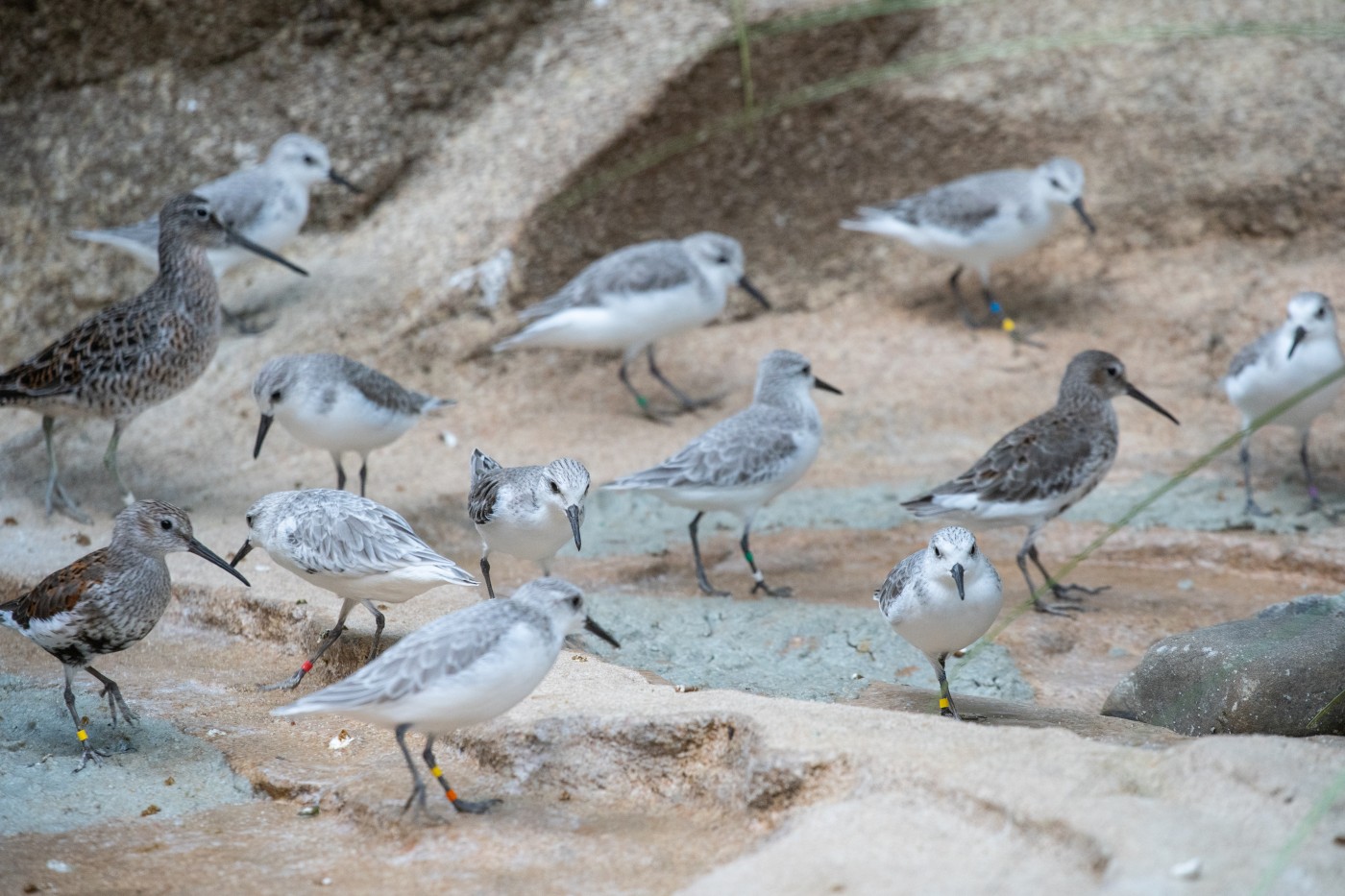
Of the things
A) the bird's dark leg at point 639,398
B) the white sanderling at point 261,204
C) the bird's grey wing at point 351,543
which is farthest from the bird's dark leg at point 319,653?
the white sanderling at point 261,204

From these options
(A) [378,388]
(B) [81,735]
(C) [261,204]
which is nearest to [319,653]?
(B) [81,735]

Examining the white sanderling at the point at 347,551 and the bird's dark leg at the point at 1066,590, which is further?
the bird's dark leg at the point at 1066,590

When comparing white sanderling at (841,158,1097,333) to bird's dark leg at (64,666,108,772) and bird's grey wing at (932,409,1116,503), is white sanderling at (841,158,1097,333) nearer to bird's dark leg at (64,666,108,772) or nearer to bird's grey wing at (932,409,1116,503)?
bird's grey wing at (932,409,1116,503)

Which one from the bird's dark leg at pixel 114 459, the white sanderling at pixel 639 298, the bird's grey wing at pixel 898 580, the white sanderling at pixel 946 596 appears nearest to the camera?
the white sanderling at pixel 946 596

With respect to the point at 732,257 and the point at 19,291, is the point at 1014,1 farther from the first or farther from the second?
the point at 19,291

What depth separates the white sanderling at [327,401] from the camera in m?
6.89

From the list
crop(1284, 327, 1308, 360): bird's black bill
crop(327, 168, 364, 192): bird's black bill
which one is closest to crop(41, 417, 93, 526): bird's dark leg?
crop(327, 168, 364, 192): bird's black bill

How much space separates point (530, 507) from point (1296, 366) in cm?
461

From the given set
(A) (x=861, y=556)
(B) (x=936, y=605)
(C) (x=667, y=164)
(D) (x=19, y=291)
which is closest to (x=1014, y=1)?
(C) (x=667, y=164)

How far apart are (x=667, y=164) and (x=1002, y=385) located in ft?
9.18

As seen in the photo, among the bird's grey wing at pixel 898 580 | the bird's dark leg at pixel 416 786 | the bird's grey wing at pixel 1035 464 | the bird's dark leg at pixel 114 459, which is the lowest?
the bird's grey wing at pixel 1035 464

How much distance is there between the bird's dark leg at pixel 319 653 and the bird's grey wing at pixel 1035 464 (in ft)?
9.40

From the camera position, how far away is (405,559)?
16.8ft

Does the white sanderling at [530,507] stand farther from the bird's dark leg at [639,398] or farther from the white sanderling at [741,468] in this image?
the bird's dark leg at [639,398]
